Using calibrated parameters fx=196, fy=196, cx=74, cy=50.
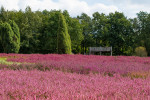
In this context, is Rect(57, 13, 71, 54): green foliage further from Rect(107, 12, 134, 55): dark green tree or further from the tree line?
Rect(107, 12, 134, 55): dark green tree

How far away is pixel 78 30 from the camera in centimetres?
3919

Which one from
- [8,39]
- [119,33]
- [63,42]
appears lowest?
[63,42]

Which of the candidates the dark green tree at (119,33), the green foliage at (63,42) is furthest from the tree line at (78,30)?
the green foliage at (63,42)

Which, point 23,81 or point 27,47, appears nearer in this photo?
point 23,81

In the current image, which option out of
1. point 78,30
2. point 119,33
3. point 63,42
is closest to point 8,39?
point 63,42

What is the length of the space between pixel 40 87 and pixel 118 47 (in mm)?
41349

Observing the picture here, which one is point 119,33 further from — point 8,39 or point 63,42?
point 8,39

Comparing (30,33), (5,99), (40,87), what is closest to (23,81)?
(40,87)

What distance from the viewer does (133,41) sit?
41656 mm

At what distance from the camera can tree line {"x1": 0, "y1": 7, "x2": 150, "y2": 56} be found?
37.0m

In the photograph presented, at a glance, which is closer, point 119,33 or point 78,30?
point 78,30

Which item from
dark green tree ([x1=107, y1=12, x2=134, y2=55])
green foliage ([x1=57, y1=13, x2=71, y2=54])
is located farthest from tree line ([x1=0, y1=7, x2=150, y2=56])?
green foliage ([x1=57, y1=13, x2=71, y2=54])

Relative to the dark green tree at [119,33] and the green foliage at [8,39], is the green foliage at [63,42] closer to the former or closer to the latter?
the green foliage at [8,39]

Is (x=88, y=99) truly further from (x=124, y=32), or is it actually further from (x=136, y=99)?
(x=124, y=32)
